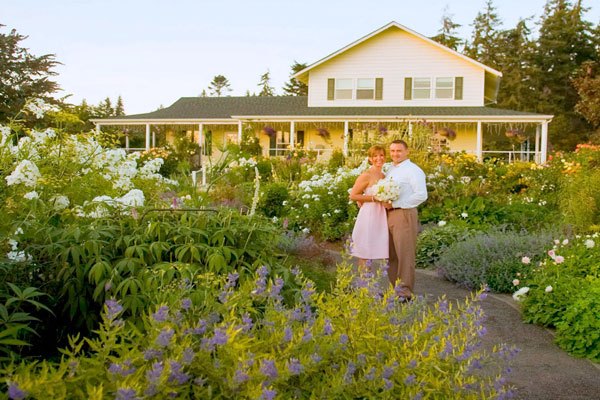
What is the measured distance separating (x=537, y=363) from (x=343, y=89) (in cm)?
2239

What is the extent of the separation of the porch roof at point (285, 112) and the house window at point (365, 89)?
0.72 meters

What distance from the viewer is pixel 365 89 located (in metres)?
26.1

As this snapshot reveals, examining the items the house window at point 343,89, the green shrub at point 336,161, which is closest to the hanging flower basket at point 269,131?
the house window at point 343,89

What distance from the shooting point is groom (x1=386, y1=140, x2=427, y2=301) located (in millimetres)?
6348

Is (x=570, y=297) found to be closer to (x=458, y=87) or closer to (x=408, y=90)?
(x=408, y=90)

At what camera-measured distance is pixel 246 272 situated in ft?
11.3

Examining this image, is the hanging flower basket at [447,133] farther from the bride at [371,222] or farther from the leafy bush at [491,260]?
the bride at [371,222]

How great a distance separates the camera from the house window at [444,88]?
83.0 ft

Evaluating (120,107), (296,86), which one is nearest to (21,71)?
(296,86)

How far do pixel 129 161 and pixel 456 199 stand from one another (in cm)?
768

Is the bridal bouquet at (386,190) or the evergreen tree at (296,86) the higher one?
the evergreen tree at (296,86)

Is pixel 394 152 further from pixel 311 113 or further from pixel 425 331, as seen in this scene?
pixel 311 113

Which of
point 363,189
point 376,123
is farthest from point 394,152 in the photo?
point 376,123

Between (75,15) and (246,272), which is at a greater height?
(75,15)
